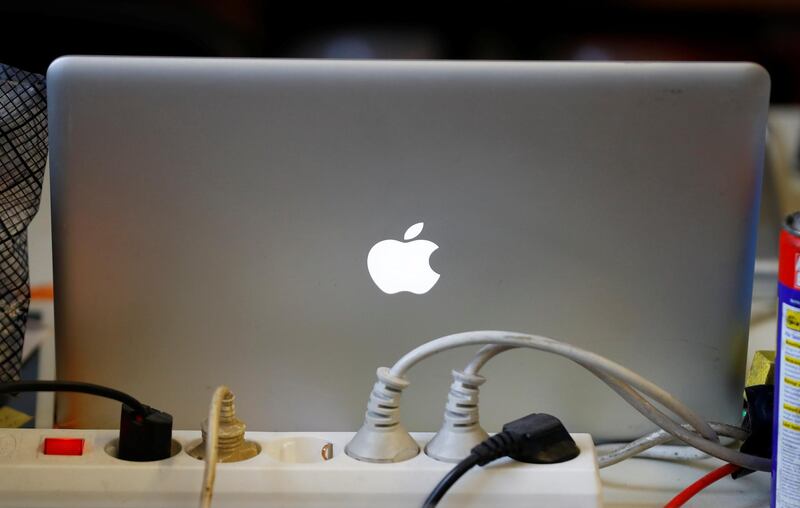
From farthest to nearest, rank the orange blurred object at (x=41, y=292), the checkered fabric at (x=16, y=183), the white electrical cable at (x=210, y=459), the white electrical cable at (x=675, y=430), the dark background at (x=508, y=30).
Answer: the dark background at (x=508, y=30) < the orange blurred object at (x=41, y=292) < the checkered fabric at (x=16, y=183) < the white electrical cable at (x=675, y=430) < the white electrical cable at (x=210, y=459)

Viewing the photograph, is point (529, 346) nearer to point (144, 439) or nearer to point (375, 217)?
point (375, 217)

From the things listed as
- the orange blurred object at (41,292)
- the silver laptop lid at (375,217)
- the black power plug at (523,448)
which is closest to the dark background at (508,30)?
the orange blurred object at (41,292)

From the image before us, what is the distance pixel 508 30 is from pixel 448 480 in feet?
6.11

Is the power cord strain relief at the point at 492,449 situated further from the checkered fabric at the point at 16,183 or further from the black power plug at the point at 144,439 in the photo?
the checkered fabric at the point at 16,183

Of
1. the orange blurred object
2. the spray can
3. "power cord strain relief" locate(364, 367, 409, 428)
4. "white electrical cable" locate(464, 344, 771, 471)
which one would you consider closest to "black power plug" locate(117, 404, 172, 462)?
"power cord strain relief" locate(364, 367, 409, 428)

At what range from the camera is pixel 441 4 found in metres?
2.20

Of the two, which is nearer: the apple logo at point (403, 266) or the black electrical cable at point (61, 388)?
the black electrical cable at point (61, 388)

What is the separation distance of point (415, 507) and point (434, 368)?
159 mm

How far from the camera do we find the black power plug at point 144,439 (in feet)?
2.06

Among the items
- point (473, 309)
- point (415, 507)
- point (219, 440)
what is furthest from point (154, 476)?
point (473, 309)

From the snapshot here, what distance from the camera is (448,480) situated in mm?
591

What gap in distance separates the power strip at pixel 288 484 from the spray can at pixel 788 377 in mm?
133

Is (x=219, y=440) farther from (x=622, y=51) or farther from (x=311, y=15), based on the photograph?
(x=622, y=51)

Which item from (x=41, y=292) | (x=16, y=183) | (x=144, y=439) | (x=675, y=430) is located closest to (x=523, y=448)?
(x=675, y=430)
